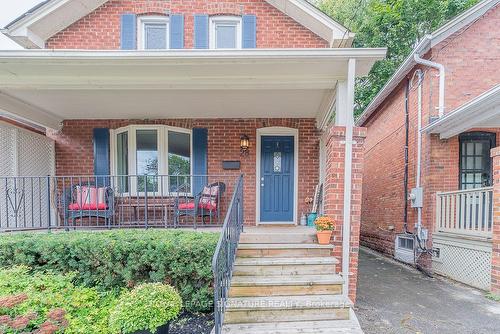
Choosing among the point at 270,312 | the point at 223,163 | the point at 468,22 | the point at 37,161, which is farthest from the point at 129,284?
the point at 468,22

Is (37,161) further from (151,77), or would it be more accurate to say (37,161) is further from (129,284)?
(129,284)

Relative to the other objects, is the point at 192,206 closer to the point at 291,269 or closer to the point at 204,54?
the point at 291,269

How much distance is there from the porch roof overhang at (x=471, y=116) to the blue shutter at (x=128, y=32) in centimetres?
645

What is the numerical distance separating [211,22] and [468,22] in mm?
5382

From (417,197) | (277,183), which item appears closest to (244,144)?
(277,183)

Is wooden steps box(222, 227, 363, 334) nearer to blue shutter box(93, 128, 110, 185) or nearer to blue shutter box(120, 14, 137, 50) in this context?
blue shutter box(93, 128, 110, 185)

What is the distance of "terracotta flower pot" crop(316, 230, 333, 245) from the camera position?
12.2 feet

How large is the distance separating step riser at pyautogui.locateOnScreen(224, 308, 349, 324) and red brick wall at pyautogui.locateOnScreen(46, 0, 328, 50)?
5.28 m

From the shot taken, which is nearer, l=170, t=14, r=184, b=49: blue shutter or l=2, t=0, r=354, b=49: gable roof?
l=2, t=0, r=354, b=49: gable roof

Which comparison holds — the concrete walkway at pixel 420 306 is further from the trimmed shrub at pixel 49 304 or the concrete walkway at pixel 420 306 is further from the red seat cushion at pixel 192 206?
the trimmed shrub at pixel 49 304

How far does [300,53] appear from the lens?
11.7ft

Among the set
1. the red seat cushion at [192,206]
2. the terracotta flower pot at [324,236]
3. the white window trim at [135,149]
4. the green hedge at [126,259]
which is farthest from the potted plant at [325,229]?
the white window trim at [135,149]

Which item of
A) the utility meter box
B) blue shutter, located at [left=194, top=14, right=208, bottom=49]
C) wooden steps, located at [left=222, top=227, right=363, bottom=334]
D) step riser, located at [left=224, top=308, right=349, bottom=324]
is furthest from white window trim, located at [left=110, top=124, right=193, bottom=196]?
the utility meter box

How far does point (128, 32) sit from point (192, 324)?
586 cm
